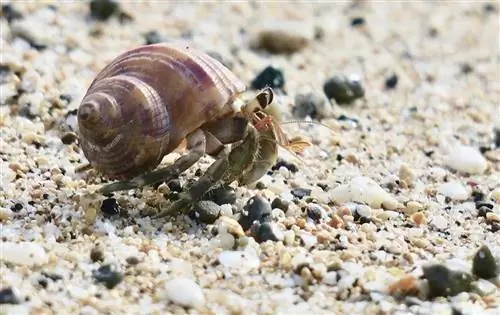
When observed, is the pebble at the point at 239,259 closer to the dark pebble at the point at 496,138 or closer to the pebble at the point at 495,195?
the pebble at the point at 495,195

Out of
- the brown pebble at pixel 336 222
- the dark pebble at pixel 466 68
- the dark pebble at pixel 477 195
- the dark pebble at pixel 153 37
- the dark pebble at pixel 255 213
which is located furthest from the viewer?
the dark pebble at pixel 466 68

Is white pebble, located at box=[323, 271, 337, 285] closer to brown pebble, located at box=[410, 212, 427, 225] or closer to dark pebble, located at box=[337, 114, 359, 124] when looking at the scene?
brown pebble, located at box=[410, 212, 427, 225]

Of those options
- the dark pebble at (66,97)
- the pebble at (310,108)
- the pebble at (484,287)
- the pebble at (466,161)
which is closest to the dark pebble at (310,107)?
the pebble at (310,108)

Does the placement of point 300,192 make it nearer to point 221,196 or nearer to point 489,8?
point 221,196

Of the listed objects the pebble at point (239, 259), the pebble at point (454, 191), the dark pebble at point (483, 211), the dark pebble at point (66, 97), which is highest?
the dark pebble at point (66, 97)

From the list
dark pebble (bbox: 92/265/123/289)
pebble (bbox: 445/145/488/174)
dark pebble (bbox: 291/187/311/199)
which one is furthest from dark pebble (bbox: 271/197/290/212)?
pebble (bbox: 445/145/488/174)

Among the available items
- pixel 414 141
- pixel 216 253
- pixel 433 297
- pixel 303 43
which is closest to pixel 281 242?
pixel 216 253
